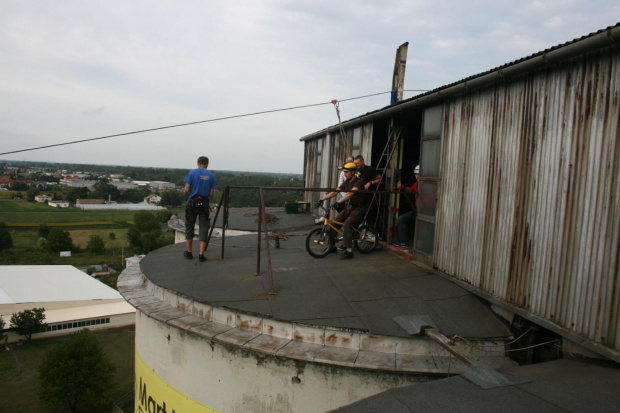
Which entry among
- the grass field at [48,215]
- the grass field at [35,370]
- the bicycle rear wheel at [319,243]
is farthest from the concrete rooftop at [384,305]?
the grass field at [48,215]

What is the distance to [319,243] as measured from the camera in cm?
796

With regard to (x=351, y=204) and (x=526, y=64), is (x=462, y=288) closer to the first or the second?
(x=351, y=204)

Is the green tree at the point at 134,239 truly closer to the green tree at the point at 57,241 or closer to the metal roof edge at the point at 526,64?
the green tree at the point at 57,241

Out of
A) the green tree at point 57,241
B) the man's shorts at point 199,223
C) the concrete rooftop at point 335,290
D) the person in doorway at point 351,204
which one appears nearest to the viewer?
the concrete rooftop at point 335,290

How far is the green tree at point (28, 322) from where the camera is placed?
Answer: 91.3ft

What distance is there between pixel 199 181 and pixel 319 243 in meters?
2.53

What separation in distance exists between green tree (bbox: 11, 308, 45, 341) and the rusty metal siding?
31166 millimetres

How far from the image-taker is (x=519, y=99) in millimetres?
5211

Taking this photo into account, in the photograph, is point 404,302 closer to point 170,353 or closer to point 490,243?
point 490,243

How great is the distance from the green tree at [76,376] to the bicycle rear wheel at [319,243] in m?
19.9

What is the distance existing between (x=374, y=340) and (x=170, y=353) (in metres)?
2.85

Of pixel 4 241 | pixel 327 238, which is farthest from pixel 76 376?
pixel 4 241

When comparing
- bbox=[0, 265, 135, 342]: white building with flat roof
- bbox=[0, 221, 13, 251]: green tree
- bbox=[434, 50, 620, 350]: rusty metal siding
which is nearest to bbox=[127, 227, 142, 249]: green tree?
bbox=[0, 221, 13, 251]: green tree

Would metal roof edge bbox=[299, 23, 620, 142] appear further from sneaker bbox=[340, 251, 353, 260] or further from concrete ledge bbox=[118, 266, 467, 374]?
concrete ledge bbox=[118, 266, 467, 374]
